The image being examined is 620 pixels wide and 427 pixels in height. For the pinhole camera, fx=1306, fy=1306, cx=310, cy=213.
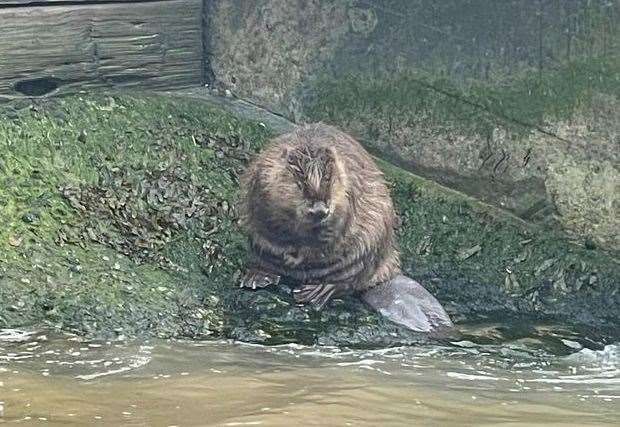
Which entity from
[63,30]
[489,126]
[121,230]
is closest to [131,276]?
[121,230]

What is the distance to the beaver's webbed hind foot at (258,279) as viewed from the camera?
5.50 meters

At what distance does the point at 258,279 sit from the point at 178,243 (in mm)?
397

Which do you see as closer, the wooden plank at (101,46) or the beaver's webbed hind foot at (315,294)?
the beaver's webbed hind foot at (315,294)

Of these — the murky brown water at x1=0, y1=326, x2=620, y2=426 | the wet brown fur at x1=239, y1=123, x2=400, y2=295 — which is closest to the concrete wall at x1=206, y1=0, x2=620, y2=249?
the wet brown fur at x1=239, y1=123, x2=400, y2=295

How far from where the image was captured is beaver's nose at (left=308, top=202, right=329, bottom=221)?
5.35 m

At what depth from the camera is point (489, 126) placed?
6074 millimetres

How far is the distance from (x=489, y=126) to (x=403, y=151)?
1.51 feet

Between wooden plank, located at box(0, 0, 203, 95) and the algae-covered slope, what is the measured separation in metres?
0.14

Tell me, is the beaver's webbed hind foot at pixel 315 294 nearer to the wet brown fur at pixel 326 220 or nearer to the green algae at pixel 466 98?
the wet brown fur at pixel 326 220

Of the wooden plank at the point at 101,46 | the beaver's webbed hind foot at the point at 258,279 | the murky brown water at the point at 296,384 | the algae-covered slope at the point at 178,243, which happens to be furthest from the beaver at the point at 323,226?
the wooden plank at the point at 101,46

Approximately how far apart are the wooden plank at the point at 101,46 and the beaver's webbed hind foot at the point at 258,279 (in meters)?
1.39

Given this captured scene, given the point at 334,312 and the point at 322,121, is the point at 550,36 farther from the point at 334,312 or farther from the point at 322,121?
the point at 334,312

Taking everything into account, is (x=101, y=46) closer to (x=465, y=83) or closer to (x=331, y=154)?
(x=331, y=154)

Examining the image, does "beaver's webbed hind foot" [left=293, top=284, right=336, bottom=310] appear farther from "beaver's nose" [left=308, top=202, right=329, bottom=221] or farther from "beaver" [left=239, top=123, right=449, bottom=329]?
"beaver's nose" [left=308, top=202, right=329, bottom=221]
